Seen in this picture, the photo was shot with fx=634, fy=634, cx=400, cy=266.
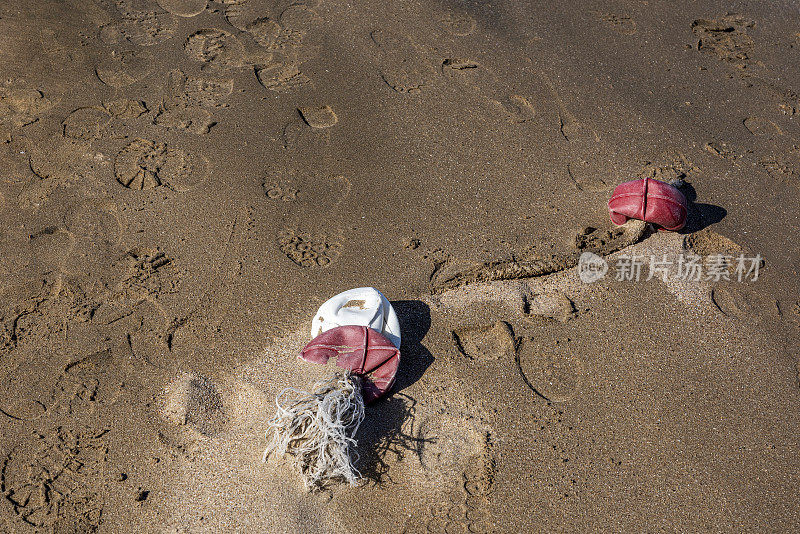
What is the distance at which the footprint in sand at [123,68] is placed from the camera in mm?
3916

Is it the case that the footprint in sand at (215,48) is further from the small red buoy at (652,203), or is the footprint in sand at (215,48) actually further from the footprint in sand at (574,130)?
the small red buoy at (652,203)

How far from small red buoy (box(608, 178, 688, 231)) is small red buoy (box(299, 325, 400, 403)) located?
1.45 meters

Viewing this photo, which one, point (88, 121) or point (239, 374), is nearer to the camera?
point (239, 374)

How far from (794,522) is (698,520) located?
14.7 inches

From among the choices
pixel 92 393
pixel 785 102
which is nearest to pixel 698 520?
pixel 92 393

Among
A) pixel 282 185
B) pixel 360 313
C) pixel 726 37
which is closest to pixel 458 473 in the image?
pixel 360 313

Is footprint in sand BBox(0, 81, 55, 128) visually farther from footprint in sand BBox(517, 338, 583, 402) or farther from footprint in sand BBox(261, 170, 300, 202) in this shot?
footprint in sand BBox(517, 338, 583, 402)

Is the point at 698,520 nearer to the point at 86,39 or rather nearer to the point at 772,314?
the point at 772,314

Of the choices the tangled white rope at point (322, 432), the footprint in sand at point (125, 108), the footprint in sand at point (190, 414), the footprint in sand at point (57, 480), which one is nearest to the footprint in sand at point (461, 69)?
the footprint in sand at point (125, 108)

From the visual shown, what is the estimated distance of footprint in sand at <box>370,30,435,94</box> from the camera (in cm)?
401

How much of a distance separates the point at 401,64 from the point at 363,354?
2298mm

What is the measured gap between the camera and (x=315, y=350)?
8.68ft

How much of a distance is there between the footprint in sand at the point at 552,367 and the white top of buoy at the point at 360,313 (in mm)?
588
